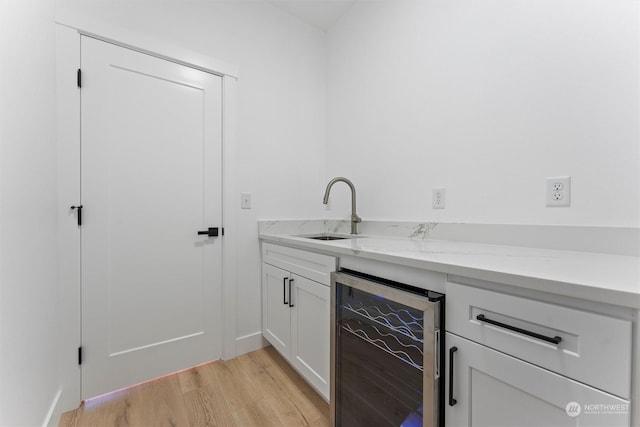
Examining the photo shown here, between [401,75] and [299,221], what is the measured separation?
1.21 metres

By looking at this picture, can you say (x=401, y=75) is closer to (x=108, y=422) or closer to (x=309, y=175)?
(x=309, y=175)

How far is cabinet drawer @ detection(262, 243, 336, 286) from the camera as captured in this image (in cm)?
126

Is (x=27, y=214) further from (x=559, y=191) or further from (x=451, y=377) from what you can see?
(x=559, y=191)

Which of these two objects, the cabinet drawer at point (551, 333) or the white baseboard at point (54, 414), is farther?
the white baseboard at point (54, 414)

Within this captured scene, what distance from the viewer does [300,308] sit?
1461 mm

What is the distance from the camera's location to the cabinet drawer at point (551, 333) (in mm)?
520

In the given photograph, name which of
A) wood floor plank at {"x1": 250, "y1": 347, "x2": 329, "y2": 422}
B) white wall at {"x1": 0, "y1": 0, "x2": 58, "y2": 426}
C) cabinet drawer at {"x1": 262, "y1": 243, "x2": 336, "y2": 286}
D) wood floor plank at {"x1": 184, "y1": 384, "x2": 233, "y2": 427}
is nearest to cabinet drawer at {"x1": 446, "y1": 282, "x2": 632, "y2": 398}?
cabinet drawer at {"x1": 262, "y1": 243, "x2": 336, "y2": 286}

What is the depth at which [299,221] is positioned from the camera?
2096mm

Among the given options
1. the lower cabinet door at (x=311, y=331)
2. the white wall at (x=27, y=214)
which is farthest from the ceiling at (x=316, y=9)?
the lower cabinet door at (x=311, y=331)

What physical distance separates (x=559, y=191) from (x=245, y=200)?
168 centimetres

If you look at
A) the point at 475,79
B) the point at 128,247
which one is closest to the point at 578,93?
the point at 475,79
